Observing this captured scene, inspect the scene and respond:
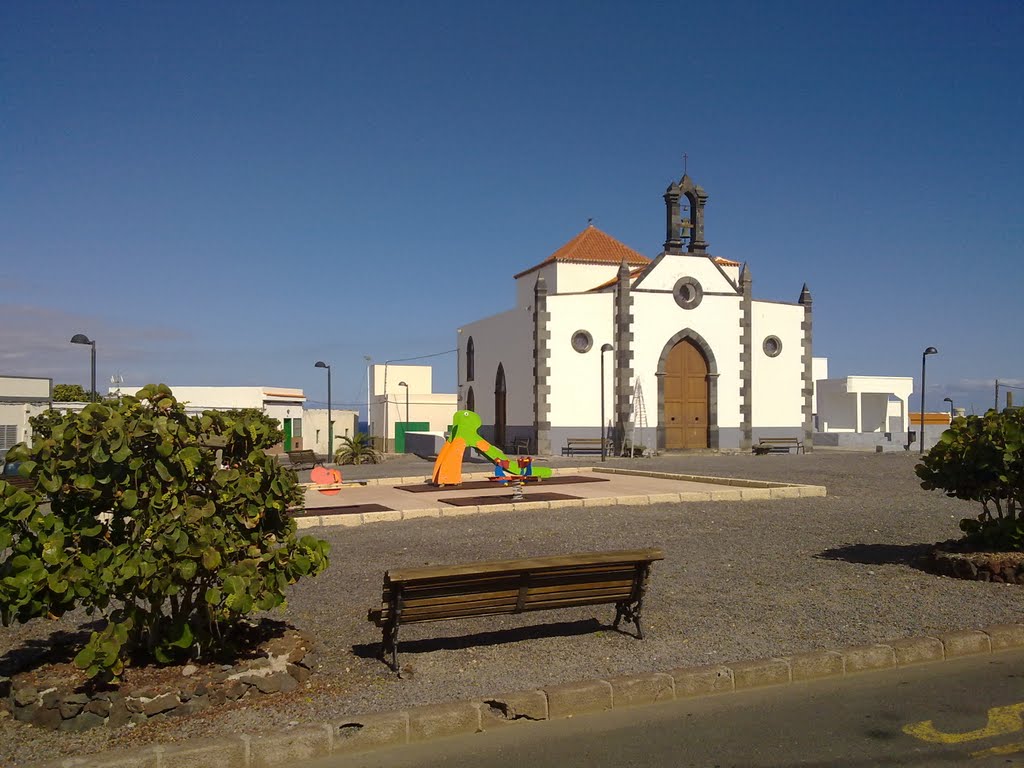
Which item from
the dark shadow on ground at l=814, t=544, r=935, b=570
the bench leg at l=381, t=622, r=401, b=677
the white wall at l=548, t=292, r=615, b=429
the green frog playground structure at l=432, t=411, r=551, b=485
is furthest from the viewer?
the white wall at l=548, t=292, r=615, b=429

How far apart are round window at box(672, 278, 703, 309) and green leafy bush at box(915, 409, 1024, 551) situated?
25811mm

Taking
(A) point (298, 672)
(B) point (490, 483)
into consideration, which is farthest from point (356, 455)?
(A) point (298, 672)

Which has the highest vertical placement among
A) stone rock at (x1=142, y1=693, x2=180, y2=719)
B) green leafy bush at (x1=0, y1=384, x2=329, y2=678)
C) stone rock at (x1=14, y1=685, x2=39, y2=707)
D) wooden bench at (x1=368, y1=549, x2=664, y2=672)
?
green leafy bush at (x1=0, y1=384, x2=329, y2=678)

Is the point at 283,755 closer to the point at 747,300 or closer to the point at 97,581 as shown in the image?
the point at 97,581

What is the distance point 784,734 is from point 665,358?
30081 mm

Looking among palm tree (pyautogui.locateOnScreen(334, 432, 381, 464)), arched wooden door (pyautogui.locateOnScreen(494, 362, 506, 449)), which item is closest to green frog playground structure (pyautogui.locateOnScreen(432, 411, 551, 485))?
palm tree (pyautogui.locateOnScreen(334, 432, 381, 464))

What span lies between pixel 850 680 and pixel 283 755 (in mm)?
3780

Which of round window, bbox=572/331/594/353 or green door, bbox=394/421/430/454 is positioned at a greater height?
round window, bbox=572/331/594/353

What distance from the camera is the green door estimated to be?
48844mm

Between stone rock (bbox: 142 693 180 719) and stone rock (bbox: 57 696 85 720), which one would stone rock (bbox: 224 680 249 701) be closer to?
stone rock (bbox: 142 693 180 719)

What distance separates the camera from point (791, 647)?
259 inches

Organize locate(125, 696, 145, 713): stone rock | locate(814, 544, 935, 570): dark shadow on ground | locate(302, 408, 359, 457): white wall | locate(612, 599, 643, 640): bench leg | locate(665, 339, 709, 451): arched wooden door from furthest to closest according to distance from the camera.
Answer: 1. locate(302, 408, 359, 457): white wall
2. locate(665, 339, 709, 451): arched wooden door
3. locate(814, 544, 935, 570): dark shadow on ground
4. locate(612, 599, 643, 640): bench leg
5. locate(125, 696, 145, 713): stone rock

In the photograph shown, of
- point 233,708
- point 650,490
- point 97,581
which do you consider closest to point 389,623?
point 233,708

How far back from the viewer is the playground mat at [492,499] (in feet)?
53.0
